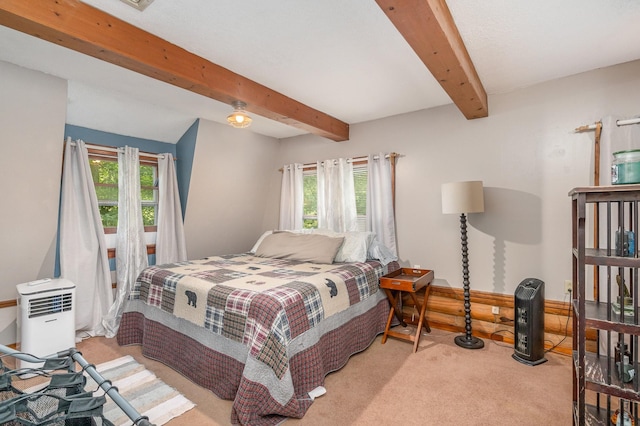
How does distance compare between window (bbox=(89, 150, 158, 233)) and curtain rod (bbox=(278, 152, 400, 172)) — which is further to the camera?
curtain rod (bbox=(278, 152, 400, 172))

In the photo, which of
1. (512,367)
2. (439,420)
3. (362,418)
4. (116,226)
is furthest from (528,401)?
(116,226)

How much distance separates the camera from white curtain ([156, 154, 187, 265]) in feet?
12.3

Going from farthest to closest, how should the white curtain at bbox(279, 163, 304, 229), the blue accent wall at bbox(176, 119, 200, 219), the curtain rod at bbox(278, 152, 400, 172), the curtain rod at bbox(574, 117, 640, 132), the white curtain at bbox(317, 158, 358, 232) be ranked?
1. the white curtain at bbox(279, 163, 304, 229)
2. the white curtain at bbox(317, 158, 358, 232)
3. the blue accent wall at bbox(176, 119, 200, 219)
4. the curtain rod at bbox(278, 152, 400, 172)
5. the curtain rod at bbox(574, 117, 640, 132)

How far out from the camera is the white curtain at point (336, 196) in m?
3.96

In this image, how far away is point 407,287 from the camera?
2775 millimetres

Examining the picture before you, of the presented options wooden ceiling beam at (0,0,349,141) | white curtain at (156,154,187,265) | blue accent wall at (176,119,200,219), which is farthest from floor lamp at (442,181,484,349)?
white curtain at (156,154,187,265)

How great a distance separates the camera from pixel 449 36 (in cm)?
171

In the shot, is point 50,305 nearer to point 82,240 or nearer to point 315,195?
point 82,240

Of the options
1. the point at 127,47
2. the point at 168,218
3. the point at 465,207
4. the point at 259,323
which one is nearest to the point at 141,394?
the point at 259,323

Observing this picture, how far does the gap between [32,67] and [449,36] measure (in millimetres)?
2979

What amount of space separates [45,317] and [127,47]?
2.31 metres

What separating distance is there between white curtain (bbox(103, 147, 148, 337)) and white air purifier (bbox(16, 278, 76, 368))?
701mm

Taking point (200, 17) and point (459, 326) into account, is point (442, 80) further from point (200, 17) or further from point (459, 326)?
point (459, 326)

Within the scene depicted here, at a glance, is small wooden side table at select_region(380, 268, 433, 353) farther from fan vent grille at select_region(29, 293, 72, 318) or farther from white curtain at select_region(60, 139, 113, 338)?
white curtain at select_region(60, 139, 113, 338)
